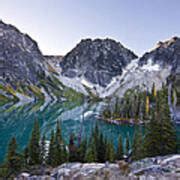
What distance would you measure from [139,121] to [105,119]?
19.1 metres

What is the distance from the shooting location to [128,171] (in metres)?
23.6

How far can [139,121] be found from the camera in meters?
138

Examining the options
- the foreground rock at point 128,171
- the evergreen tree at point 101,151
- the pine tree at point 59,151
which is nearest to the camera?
the foreground rock at point 128,171

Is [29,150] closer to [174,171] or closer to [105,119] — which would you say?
[174,171]

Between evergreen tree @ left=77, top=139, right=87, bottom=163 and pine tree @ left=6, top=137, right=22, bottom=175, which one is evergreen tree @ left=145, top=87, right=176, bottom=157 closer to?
evergreen tree @ left=77, top=139, right=87, bottom=163

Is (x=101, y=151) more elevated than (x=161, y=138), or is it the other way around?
(x=161, y=138)

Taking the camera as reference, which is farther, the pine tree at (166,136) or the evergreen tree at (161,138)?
the evergreen tree at (161,138)

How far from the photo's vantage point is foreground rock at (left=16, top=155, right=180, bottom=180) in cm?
2212

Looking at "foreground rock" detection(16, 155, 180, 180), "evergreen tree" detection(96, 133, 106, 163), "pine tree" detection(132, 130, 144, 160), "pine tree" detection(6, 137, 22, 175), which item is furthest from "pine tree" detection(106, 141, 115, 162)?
"foreground rock" detection(16, 155, 180, 180)

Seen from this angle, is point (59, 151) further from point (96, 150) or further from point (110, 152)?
point (110, 152)

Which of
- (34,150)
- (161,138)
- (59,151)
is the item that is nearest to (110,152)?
(59,151)

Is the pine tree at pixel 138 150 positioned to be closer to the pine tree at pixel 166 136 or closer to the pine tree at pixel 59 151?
the pine tree at pixel 166 136

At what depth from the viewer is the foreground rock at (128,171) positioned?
72.6 feet

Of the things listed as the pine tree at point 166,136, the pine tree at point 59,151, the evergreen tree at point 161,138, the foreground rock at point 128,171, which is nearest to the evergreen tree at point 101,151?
the pine tree at point 59,151
